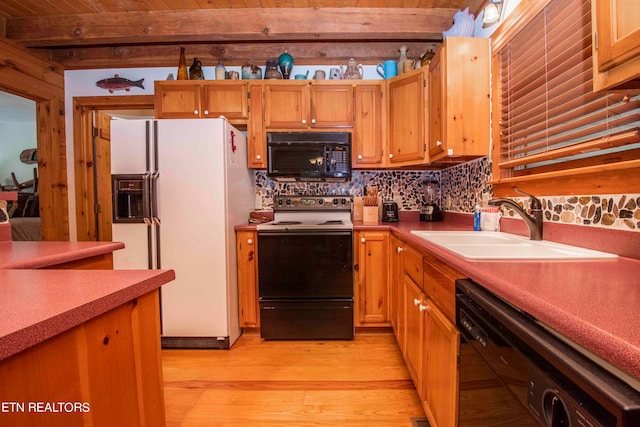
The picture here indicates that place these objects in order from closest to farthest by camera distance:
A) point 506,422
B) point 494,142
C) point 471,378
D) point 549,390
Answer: point 549,390 < point 506,422 < point 471,378 < point 494,142

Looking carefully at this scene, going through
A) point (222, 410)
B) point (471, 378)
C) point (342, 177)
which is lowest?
point (222, 410)

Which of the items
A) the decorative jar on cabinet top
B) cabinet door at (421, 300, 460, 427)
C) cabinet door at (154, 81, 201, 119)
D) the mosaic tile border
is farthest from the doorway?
cabinet door at (421, 300, 460, 427)

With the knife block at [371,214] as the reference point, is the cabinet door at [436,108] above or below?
above

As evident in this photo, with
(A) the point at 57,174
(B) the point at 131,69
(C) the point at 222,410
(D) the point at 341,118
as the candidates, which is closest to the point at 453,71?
(D) the point at 341,118

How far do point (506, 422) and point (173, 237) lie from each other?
218 cm

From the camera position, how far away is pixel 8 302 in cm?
59

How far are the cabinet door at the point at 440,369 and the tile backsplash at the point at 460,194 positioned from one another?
724mm

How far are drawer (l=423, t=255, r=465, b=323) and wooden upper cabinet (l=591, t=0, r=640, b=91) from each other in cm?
72

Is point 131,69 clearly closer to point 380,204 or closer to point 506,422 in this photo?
point 380,204

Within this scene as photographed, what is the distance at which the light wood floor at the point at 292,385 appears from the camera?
1534mm

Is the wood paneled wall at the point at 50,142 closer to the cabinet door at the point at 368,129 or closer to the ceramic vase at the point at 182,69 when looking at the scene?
the ceramic vase at the point at 182,69

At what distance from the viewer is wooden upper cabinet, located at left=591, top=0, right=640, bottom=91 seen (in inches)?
29.9

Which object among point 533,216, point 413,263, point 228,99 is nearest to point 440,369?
point 413,263

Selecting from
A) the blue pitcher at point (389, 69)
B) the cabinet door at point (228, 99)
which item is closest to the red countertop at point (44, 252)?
the cabinet door at point (228, 99)
